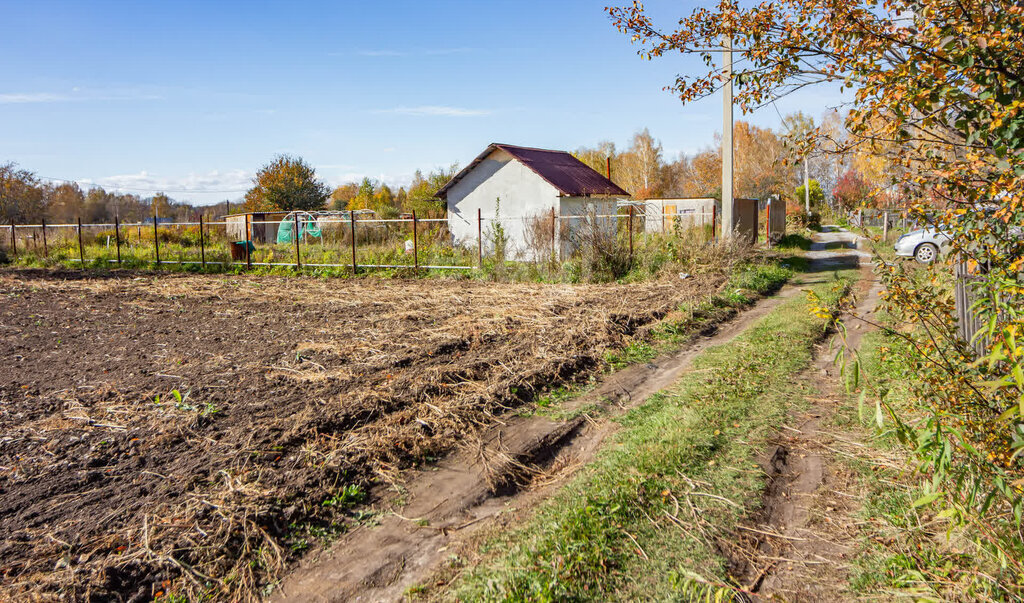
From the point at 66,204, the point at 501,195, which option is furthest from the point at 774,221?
the point at 66,204

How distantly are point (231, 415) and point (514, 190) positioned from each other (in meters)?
19.6

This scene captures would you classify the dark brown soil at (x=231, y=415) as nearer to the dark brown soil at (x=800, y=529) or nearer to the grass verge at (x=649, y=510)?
the grass verge at (x=649, y=510)

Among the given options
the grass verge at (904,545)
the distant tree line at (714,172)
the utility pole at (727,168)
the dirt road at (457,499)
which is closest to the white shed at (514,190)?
the utility pole at (727,168)

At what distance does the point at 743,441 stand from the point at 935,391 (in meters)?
1.69

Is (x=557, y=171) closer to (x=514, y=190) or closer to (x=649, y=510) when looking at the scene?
(x=514, y=190)

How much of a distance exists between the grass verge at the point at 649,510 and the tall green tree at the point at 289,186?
42137 mm

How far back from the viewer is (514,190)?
954 inches

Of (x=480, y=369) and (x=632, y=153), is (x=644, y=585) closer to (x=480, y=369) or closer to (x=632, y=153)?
(x=480, y=369)

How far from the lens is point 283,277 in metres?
18.1

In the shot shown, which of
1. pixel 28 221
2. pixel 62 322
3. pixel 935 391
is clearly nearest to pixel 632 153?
pixel 28 221

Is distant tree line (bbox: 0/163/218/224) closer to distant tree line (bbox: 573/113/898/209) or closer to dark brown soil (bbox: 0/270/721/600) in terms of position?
dark brown soil (bbox: 0/270/721/600)

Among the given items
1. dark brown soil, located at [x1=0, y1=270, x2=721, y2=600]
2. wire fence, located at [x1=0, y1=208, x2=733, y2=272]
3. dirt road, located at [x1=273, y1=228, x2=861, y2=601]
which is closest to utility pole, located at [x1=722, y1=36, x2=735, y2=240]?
wire fence, located at [x1=0, y1=208, x2=733, y2=272]

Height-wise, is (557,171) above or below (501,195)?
above

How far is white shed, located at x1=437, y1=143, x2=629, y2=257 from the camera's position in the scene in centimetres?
2320
